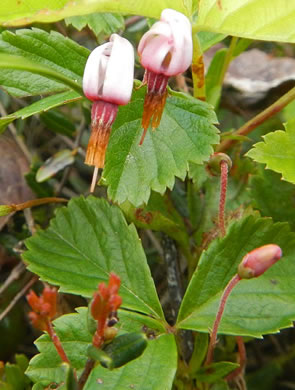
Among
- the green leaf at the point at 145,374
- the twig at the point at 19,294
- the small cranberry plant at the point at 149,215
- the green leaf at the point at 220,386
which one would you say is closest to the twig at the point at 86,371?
the small cranberry plant at the point at 149,215

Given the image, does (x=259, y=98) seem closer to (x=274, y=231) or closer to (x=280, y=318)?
(x=274, y=231)

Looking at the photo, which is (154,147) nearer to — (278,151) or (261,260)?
(278,151)

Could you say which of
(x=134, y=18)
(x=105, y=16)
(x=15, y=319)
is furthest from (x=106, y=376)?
(x=134, y=18)

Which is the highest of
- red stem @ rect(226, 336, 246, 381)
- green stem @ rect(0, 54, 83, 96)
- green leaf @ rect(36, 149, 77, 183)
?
green stem @ rect(0, 54, 83, 96)

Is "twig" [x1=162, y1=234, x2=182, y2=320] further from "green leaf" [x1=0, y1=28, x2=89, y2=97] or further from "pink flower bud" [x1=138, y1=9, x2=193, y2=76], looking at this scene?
"pink flower bud" [x1=138, y1=9, x2=193, y2=76]

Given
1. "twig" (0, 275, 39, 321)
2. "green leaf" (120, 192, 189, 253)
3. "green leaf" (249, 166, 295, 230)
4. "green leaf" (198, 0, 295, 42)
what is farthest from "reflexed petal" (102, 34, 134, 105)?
"twig" (0, 275, 39, 321)

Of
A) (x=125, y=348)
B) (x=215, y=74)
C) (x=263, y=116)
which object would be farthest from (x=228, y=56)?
(x=125, y=348)

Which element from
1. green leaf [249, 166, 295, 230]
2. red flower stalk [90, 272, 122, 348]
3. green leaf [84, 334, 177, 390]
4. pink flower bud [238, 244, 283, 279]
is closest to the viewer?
red flower stalk [90, 272, 122, 348]
